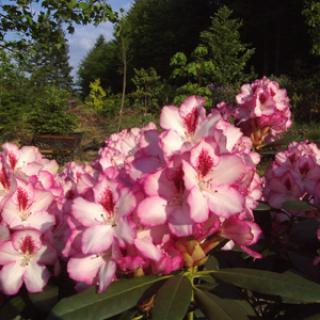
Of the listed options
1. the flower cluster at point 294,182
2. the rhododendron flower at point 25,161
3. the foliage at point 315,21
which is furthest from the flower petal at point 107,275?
the foliage at point 315,21

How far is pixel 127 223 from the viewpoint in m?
0.76

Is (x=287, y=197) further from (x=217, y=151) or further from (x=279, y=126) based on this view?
(x=279, y=126)

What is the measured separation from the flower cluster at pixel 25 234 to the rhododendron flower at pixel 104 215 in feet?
0.42

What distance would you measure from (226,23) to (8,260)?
15.9m

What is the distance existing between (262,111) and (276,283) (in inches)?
44.4

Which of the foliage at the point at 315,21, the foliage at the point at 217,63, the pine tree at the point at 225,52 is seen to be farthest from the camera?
the pine tree at the point at 225,52

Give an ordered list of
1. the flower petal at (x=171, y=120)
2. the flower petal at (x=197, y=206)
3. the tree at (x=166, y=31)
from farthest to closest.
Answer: the tree at (x=166, y=31)
the flower petal at (x=171, y=120)
the flower petal at (x=197, y=206)

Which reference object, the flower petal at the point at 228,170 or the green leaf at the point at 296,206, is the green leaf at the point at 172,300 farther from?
the green leaf at the point at 296,206

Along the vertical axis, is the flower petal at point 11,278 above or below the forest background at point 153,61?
below

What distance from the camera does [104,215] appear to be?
0.81 meters

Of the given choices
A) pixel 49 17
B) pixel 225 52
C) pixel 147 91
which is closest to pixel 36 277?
pixel 49 17

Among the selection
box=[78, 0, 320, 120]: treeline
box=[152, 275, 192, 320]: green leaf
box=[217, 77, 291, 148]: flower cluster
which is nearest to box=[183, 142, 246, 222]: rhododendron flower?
box=[152, 275, 192, 320]: green leaf

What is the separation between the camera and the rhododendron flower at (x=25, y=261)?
885mm

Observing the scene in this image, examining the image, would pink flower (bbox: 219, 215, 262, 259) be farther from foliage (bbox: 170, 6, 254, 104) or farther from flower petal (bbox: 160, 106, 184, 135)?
foliage (bbox: 170, 6, 254, 104)
